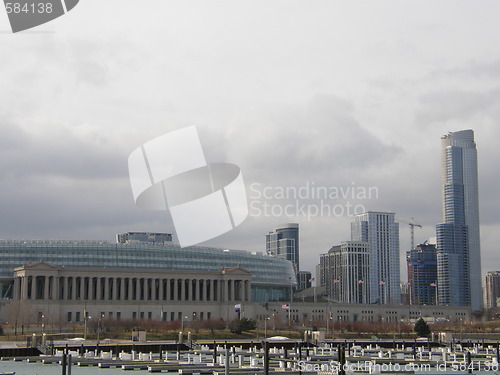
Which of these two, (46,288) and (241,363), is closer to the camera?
(241,363)

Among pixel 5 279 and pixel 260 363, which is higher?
pixel 5 279

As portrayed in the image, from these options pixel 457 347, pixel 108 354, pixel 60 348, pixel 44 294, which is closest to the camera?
pixel 108 354

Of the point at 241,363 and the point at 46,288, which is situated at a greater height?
the point at 46,288

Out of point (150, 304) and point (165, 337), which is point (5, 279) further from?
point (165, 337)

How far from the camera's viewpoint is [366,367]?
299 ft

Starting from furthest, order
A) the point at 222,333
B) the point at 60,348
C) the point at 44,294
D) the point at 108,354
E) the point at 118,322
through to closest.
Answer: the point at 44,294, the point at 118,322, the point at 222,333, the point at 60,348, the point at 108,354

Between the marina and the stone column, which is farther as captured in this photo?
the stone column

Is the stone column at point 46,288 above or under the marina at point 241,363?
above

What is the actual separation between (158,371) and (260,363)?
39.7 ft

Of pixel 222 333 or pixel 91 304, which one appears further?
pixel 91 304

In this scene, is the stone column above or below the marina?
above

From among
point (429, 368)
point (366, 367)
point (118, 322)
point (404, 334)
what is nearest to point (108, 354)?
point (366, 367)

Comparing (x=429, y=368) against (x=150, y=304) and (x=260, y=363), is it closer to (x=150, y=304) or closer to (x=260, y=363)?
(x=260, y=363)

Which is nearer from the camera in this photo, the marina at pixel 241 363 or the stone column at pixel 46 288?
the marina at pixel 241 363
